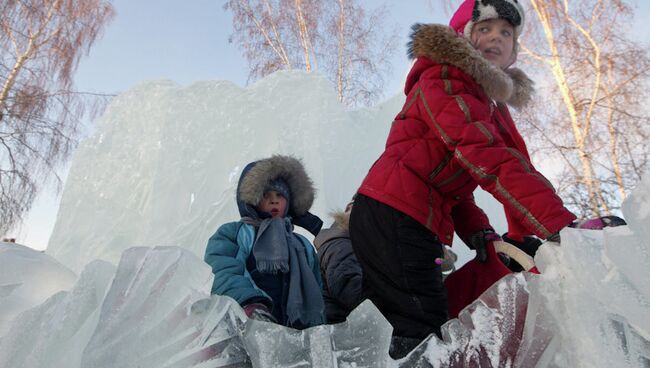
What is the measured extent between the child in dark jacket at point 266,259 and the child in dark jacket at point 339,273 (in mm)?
86

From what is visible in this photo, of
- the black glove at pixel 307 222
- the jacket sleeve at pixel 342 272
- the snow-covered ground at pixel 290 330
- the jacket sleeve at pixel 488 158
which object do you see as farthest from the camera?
the black glove at pixel 307 222

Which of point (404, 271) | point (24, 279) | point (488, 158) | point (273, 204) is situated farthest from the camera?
point (273, 204)

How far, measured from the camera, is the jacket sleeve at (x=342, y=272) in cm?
179

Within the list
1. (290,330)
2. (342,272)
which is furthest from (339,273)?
(290,330)

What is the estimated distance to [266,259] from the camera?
1.62 meters

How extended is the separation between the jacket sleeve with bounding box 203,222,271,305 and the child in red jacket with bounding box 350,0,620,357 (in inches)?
13.7

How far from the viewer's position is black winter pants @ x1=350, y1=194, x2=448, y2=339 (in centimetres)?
108

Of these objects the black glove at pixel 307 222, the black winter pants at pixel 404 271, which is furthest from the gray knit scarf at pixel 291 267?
the black winter pants at pixel 404 271

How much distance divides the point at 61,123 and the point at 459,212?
664cm

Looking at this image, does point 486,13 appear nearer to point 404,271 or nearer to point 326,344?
point 404,271

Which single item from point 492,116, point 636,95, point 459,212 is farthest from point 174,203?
point 636,95

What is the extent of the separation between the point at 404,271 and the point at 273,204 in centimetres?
96

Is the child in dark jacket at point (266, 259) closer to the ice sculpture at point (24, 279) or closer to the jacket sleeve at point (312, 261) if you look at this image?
the jacket sleeve at point (312, 261)

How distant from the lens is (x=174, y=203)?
2.93 meters
